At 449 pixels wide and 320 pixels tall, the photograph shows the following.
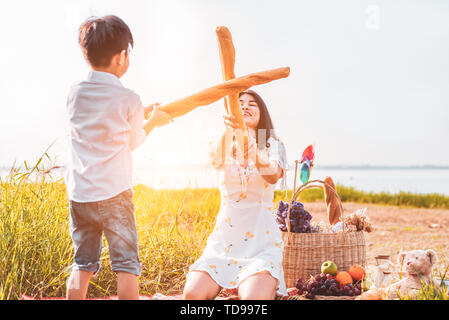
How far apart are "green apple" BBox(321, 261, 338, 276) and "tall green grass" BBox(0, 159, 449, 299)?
3.57 feet

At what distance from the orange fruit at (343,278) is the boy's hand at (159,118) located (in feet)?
5.52

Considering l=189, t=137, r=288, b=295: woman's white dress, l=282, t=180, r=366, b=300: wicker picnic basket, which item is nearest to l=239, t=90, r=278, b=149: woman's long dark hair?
l=189, t=137, r=288, b=295: woman's white dress

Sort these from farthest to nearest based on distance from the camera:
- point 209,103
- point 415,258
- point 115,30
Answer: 1. point 415,258
2. point 209,103
3. point 115,30

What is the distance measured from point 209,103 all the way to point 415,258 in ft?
5.58

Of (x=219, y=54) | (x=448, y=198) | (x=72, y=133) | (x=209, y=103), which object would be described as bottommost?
(x=448, y=198)

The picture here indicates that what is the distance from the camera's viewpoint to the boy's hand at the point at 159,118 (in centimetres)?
227

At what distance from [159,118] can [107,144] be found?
0.35 m

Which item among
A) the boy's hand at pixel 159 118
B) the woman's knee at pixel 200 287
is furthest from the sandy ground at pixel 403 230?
the boy's hand at pixel 159 118

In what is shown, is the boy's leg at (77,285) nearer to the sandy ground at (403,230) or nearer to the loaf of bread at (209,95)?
the loaf of bread at (209,95)

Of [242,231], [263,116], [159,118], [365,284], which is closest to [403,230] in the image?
[365,284]

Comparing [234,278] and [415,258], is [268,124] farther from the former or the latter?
[415,258]

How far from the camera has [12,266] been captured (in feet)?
9.64
